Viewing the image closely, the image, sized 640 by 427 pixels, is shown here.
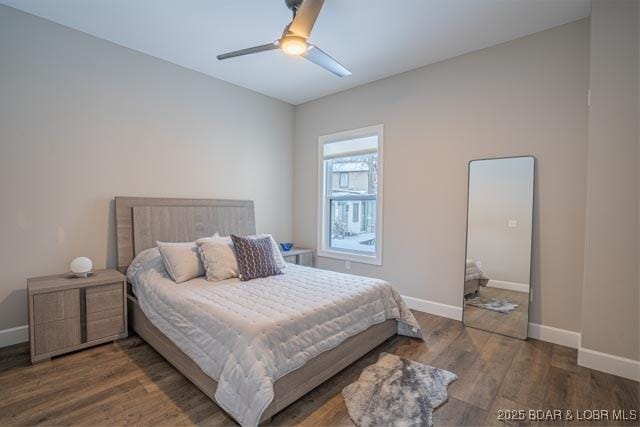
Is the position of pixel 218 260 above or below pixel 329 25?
below

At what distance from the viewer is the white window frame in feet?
13.0

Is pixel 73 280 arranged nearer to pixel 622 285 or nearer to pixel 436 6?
pixel 436 6

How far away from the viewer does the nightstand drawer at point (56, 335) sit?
7.77 feet

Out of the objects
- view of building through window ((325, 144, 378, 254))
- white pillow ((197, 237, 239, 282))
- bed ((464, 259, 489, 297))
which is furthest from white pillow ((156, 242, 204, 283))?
bed ((464, 259, 489, 297))

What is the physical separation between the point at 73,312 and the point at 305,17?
289 centimetres

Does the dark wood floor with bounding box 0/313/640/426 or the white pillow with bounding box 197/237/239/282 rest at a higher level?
the white pillow with bounding box 197/237/239/282

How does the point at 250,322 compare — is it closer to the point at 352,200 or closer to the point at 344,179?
the point at 352,200

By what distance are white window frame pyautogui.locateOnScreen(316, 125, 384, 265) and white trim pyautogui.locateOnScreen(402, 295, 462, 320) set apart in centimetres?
62

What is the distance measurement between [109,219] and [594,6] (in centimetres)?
462

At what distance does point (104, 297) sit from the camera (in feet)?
8.76

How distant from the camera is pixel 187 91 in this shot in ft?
12.0

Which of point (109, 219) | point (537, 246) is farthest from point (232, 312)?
point (537, 246)

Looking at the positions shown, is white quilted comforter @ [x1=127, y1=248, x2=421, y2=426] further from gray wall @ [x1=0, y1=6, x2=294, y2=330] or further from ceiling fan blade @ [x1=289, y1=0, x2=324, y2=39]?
ceiling fan blade @ [x1=289, y1=0, x2=324, y2=39]

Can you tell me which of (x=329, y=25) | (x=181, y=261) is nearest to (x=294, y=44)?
(x=329, y=25)
